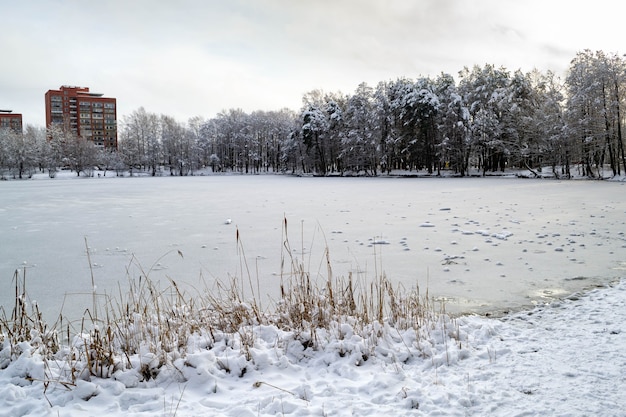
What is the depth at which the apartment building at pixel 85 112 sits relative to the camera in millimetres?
109812

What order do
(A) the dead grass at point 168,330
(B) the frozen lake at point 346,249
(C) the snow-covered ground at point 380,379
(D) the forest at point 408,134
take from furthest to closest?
(D) the forest at point 408,134, (B) the frozen lake at point 346,249, (A) the dead grass at point 168,330, (C) the snow-covered ground at point 380,379

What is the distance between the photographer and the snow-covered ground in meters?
2.49

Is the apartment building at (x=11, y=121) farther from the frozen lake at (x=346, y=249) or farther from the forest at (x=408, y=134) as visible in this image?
the frozen lake at (x=346, y=249)

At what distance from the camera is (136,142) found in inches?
2965

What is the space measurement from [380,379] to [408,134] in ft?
158

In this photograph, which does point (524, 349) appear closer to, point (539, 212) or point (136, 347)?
point (136, 347)

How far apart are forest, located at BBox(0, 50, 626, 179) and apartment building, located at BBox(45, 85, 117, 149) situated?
36007 millimetres

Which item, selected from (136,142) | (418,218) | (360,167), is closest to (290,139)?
(360,167)

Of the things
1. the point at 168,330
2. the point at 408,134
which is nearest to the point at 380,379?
the point at 168,330

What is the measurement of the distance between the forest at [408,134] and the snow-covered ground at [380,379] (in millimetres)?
33999

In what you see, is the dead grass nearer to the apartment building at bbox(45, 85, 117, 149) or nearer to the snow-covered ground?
the snow-covered ground

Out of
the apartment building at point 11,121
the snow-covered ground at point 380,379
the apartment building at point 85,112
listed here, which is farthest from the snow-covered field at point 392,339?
the apartment building at point 11,121

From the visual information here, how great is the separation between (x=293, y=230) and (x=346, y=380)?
7.05m

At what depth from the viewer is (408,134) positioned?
4838 centimetres
